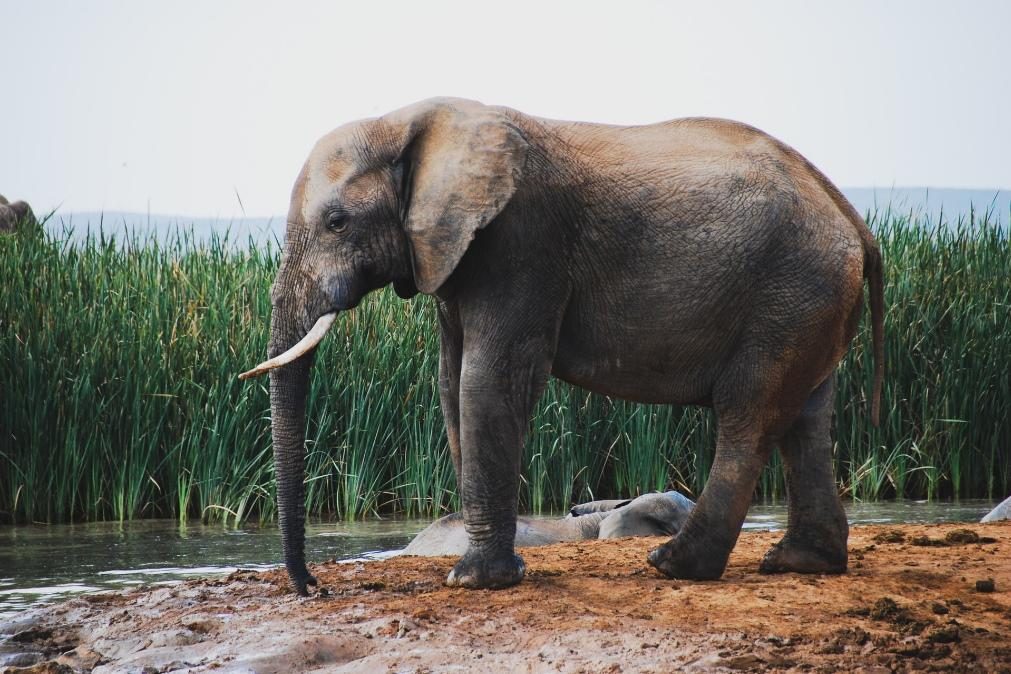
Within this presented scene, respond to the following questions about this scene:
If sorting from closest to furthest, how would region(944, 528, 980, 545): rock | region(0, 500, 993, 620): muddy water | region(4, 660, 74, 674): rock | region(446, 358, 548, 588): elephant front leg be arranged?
region(4, 660, 74, 674): rock, region(446, 358, 548, 588): elephant front leg, region(944, 528, 980, 545): rock, region(0, 500, 993, 620): muddy water

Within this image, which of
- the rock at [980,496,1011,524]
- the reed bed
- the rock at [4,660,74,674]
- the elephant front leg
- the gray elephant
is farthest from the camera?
the gray elephant

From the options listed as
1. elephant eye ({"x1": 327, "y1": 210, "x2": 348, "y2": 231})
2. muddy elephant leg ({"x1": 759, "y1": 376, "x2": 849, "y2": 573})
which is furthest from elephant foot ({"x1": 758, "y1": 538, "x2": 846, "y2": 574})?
elephant eye ({"x1": 327, "y1": 210, "x2": 348, "y2": 231})

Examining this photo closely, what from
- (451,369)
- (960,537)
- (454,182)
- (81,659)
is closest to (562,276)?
(454,182)

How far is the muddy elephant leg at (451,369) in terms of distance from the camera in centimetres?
530

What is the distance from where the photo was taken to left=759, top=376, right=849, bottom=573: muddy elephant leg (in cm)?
536

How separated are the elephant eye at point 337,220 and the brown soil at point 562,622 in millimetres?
1393

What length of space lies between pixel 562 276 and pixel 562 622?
1.32m

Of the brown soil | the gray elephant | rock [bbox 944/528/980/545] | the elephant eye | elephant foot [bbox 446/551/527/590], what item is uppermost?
the gray elephant

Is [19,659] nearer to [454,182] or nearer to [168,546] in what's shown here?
[454,182]

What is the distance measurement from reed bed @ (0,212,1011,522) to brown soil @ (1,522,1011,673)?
11.5 feet

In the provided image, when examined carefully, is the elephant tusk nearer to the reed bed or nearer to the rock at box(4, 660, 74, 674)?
the rock at box(4, 660, 74, 674)

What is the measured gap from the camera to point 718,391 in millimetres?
5148

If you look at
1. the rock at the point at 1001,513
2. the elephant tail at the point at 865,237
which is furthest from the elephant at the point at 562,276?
the rock at the point at 1001,513

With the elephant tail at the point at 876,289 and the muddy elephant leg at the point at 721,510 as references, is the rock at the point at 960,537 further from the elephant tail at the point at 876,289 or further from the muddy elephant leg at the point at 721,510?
the muddy elephant leg at the point at 721,510
